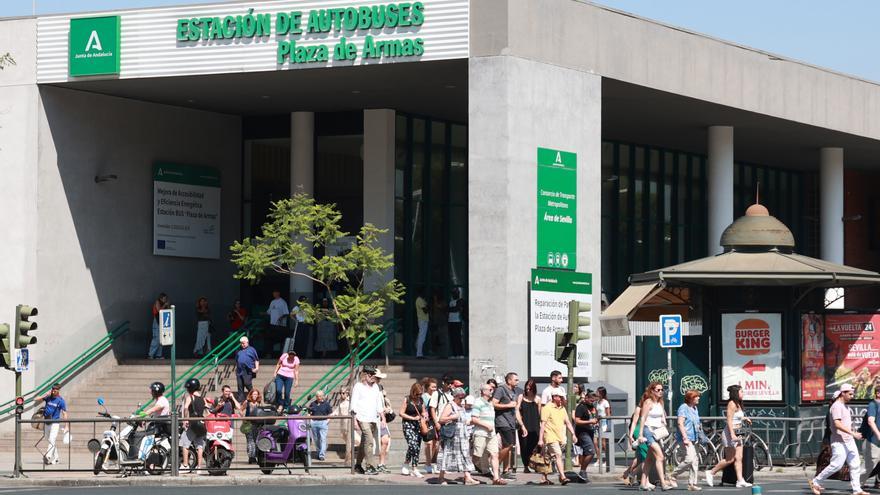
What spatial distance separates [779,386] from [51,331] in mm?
16458

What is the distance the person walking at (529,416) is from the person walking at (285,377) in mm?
6450

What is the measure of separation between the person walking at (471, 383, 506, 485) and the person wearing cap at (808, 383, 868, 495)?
5.21 m

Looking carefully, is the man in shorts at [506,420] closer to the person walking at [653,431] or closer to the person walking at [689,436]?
the person walking at [689,436]

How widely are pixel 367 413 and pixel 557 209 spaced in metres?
9.47

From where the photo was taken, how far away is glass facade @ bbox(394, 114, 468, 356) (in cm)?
4266

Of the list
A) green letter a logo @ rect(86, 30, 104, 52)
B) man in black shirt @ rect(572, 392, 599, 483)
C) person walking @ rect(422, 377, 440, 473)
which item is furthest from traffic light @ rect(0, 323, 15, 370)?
man in black shirt @ rect(572, 392, 599, 483)

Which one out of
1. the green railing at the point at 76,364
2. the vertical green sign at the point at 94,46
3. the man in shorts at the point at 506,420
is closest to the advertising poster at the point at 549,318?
the man in shorts at the point at 506,420

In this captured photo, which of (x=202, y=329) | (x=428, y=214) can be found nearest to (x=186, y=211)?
(x=202, y=329)

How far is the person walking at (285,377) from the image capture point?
3406 cm

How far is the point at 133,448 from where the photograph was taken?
28188 millimetres

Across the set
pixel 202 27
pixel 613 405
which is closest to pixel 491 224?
pixel 613 405

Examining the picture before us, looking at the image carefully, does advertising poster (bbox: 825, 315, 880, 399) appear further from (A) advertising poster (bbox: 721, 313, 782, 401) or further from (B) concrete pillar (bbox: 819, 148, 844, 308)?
(B) concrete pillar (bbox: 819, 148, 844, 308)

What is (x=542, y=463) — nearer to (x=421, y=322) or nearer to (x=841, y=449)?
(x=841, y=449)

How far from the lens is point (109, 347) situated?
132ft
